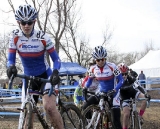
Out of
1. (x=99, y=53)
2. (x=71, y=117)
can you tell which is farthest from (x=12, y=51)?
(x=99, y=53)

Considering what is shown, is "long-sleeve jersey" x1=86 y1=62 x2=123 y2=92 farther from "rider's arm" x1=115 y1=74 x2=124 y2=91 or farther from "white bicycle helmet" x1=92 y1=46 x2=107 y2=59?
"white bicycle helmet" x1=92 y1=46 x2=107 y2=59

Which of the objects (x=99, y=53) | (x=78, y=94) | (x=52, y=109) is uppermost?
(x=99, y=53)

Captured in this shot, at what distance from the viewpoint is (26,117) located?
169 inches

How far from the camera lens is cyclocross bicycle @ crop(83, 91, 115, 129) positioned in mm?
6359

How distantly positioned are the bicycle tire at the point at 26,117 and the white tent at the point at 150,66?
25677 mm

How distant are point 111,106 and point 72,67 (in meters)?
16.3

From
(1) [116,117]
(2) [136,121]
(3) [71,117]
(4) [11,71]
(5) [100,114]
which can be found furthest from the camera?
(2) [136,121]

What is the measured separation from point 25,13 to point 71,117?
2.29 meters


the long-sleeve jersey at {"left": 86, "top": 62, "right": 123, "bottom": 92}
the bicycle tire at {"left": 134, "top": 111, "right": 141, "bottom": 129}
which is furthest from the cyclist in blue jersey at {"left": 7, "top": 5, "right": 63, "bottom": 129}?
the bicycle tire at {"left": 134, "top": 111, "right": 141, "bottom": 129}

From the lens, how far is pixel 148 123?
33.7 feet

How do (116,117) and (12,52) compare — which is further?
(116,117)

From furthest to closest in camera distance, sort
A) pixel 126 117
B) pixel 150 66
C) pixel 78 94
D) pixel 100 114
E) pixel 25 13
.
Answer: pixel 150 66 < pixel 78 94 < pixel 126 117 < pixel 100 114 < pixel 25 13

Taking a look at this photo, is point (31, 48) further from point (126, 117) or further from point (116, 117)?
point (126, 117)

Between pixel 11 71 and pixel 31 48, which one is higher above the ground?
pixel 31 48
